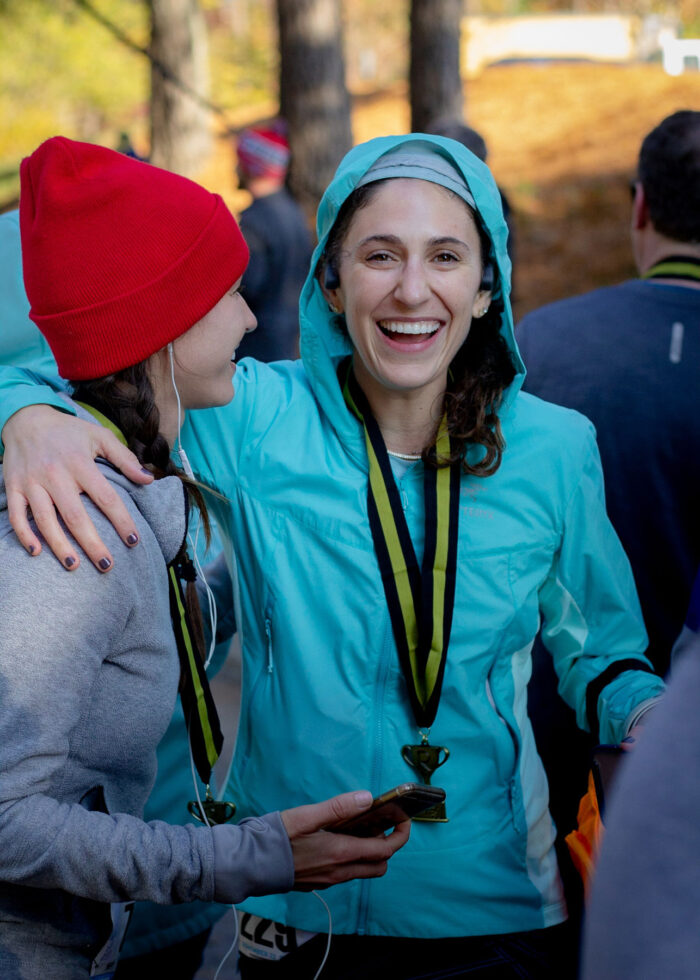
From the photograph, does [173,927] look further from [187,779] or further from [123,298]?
[123,298]

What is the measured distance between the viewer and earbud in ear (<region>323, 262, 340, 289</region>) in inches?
98.6

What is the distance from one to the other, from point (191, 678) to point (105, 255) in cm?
87

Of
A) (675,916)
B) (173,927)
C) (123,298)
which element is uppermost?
(123,298)

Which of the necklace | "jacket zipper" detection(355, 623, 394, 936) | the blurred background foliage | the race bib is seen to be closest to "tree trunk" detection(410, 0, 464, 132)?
the blurred background foliage

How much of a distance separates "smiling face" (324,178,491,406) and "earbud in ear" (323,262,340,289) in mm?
70

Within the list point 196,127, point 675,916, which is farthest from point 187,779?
point 196,127

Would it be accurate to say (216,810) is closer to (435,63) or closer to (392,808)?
(392,808)

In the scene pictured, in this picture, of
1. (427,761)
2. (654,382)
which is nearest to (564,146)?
(654,382)

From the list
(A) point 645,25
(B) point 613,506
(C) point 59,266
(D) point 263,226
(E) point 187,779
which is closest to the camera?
(C) point 59,266

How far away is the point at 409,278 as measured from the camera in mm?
2307

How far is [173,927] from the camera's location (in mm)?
2748

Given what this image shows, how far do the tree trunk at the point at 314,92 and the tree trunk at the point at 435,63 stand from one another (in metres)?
0.97

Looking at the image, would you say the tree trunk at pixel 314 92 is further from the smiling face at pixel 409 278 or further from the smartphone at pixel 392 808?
the smartphone at pixel 392 808

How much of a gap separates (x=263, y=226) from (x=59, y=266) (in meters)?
4.63
